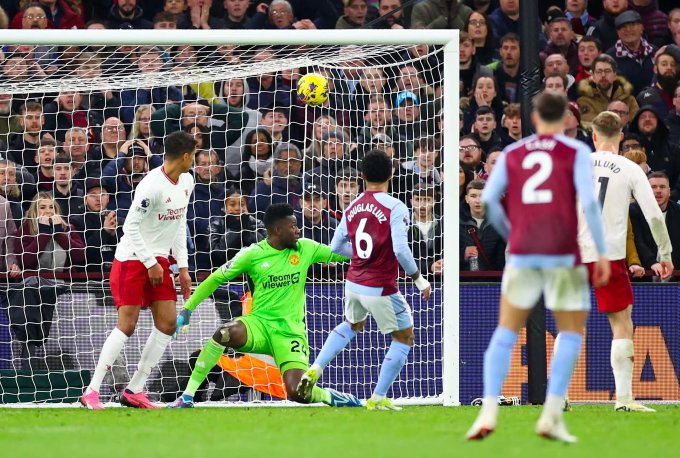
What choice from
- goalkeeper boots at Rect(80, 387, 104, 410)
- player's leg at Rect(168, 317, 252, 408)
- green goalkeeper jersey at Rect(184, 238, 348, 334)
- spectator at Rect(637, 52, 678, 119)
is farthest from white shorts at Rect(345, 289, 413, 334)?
spectator at Rect(637, 52, 678, 119)

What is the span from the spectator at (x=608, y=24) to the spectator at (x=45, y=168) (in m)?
6.80

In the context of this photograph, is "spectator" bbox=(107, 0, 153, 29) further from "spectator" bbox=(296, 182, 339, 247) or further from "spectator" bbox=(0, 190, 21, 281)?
Result: "spectator" bbox=(296, 182, 339, 247)

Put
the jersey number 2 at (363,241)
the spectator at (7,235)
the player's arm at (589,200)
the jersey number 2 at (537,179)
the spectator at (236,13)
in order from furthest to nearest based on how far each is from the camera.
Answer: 1. the spectator at (236,13)
2. the spectator at (7,235)
3. the jersey number 2 at (363,241)
4. the jersey number 2 at (537,179)
5. the player's arm at (589,200)

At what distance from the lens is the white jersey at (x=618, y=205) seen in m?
9.05

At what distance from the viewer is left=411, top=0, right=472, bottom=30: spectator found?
14.8 m

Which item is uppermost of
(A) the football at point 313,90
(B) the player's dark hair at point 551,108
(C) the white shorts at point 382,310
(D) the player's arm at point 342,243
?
(A) the football at point 313,90

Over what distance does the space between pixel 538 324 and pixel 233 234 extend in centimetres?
311

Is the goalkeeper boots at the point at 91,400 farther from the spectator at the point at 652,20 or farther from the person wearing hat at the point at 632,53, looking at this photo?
the spectator at the point at 652,20

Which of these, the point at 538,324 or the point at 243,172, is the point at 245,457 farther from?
the point at 243,172

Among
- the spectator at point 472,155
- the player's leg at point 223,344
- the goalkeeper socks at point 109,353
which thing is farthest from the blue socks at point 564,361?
the spectator at point 472,155

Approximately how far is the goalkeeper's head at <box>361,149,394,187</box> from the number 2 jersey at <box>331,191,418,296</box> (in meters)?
0.10

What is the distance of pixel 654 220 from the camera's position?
9.02m

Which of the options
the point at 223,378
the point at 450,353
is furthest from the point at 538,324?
the point at 223,378

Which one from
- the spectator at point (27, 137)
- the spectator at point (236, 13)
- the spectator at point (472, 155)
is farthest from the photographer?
the spectator at point (236, 13)
